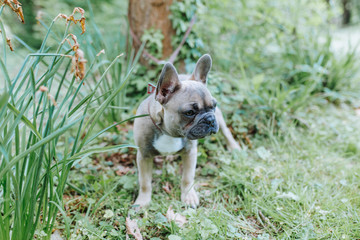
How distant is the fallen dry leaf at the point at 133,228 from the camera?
2.05m

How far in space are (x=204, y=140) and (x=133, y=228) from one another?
1343 millimetres

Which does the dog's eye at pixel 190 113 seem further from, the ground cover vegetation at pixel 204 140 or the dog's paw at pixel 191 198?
the dog's paw at pixel 191 198

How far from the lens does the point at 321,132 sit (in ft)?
11.8

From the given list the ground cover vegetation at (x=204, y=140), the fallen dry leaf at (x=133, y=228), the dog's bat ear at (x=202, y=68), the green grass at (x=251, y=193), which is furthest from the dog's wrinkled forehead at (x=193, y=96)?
the fallen dry leaf at (x=133, y=228)

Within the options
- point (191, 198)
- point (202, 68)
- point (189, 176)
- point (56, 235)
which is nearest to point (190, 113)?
point (202, 68)

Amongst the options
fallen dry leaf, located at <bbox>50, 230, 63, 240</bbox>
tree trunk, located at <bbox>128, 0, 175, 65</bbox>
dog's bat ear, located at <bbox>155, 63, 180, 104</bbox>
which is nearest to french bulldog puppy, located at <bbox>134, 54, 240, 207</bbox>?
dog's bat ear, located at <bbox>155, 63, 180, 104</bbox>

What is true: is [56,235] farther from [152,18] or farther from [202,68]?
[152,18]

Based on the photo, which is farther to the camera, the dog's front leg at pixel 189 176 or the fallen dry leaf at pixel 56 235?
the dog's front leg at pixel 189 176

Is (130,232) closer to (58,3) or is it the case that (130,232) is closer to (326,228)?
(326,228)

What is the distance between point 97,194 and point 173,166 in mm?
833

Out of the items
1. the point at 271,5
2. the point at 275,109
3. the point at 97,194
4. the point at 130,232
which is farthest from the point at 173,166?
the point at 271,5

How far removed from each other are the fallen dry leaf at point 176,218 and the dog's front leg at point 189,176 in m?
0.20

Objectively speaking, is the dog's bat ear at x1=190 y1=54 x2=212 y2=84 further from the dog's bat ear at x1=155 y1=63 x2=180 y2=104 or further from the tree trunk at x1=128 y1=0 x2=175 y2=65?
the tree trunk at x1=128 y1=0 x2=175 y2=65

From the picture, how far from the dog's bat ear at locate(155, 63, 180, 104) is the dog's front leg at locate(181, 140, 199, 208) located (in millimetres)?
539
